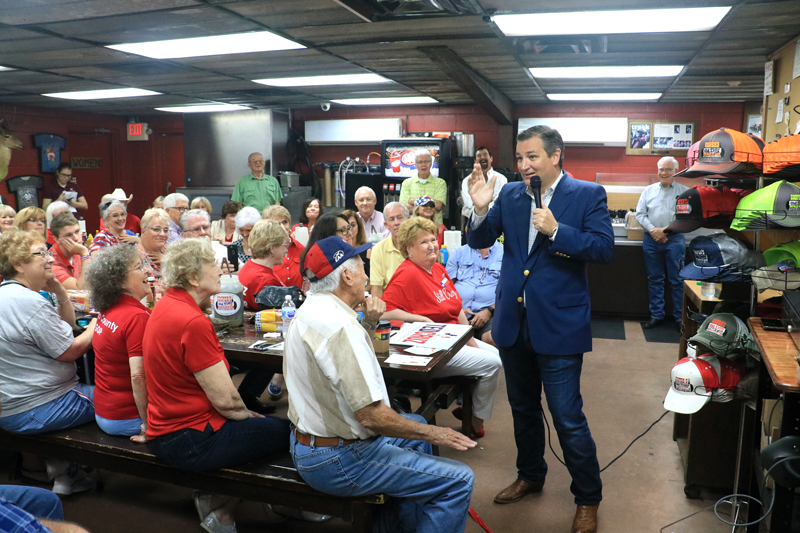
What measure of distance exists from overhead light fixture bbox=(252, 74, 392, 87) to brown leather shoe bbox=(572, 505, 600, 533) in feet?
17.2

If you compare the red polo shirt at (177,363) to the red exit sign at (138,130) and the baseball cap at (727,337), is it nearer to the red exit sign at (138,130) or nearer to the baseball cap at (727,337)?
the baseball cap at (727,337)

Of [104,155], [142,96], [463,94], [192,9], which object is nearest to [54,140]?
[104,155]

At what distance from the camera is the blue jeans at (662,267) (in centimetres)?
640

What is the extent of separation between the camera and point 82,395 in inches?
114

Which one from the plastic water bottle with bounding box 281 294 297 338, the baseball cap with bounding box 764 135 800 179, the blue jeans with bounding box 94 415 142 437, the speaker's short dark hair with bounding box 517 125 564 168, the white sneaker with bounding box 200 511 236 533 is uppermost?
the speaker's short dark hair with bounding box 517 125 564 168

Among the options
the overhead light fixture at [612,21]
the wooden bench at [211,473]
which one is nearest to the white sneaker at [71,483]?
the wooden bench at [211,473]

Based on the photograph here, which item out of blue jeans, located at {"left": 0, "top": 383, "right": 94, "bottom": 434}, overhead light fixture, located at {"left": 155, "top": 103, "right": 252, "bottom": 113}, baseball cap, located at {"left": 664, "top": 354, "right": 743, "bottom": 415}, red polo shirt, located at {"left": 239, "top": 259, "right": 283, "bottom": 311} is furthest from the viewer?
overhead light fixture, located at {"left": 155, "top": 103, "right": 252, "bottom": 113}

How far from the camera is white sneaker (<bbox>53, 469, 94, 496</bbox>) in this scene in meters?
3.02

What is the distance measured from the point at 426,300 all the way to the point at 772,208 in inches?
73.5

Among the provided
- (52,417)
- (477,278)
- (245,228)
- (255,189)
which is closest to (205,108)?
(255,189)

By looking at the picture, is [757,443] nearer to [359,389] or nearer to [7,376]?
[359,389]

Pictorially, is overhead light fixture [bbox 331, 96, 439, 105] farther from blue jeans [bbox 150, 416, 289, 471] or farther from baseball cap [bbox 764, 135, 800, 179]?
blue jeans [bbox 150, 416, 289, 471]

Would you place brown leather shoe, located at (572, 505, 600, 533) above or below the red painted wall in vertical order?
below

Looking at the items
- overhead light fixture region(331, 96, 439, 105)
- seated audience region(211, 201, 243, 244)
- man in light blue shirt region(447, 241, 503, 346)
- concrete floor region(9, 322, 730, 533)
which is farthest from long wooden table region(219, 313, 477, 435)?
overhead light fixture region(331, 96, 439, 105)
